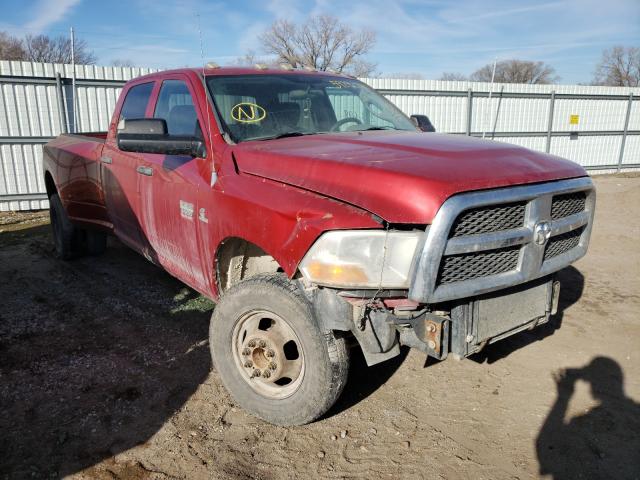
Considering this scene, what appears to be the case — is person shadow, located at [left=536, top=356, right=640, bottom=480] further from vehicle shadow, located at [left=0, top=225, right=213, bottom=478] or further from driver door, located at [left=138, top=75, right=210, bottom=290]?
driver door, located at [left=138, top=75, right=210, bottom=290]

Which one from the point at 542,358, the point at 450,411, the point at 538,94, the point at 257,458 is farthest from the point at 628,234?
the point at 538,94

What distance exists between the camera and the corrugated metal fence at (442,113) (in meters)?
10.0

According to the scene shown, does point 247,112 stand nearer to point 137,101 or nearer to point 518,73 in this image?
point 137,101

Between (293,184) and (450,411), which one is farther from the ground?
(293,184)

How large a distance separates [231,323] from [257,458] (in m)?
0.74

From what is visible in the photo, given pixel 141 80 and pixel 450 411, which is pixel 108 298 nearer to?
pixel 141 80

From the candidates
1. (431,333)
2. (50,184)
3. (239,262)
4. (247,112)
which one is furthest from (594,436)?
(50,184)

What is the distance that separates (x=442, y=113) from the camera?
14336mm

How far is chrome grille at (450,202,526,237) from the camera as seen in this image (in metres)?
2.26

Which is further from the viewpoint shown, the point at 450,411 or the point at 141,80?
the point at 141,80

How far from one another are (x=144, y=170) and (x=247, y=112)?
1062mm

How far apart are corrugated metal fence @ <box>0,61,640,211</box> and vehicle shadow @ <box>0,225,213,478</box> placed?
524 cm

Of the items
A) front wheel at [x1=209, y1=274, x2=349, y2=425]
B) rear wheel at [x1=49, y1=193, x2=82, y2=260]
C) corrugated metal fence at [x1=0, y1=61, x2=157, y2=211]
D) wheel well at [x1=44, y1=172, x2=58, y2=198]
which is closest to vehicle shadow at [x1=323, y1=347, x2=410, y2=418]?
front wheel at [x1=209, y1=274, x2=349, y2=425]

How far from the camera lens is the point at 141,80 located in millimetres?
4391
